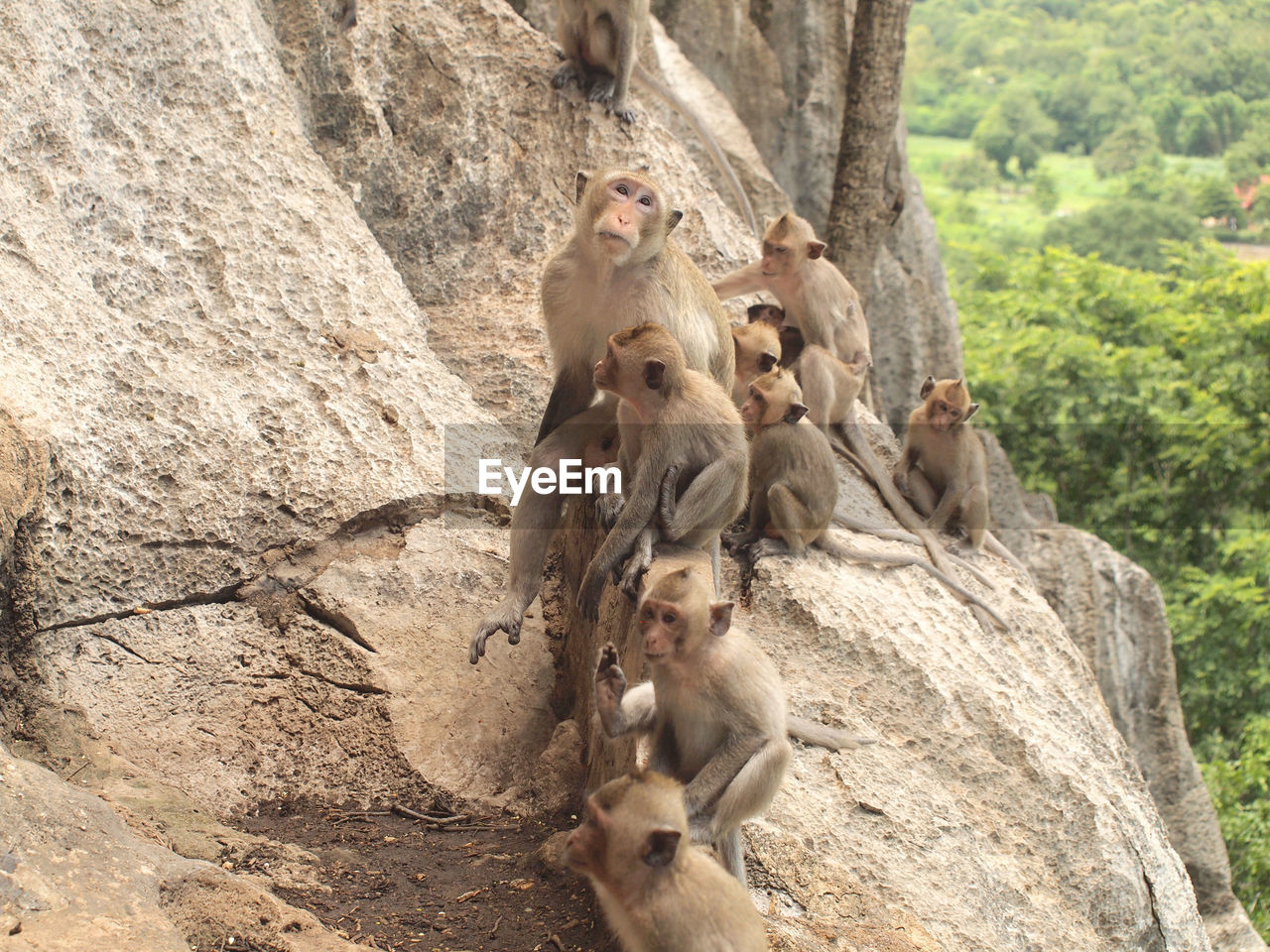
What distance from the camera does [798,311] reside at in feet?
21.7

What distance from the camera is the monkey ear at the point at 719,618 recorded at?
9.93 feet

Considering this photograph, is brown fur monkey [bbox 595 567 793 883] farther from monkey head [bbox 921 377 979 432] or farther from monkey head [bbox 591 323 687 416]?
monkey head [bbox 921 377 979 432]

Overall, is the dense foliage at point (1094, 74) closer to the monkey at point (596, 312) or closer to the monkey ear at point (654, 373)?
the monkey at point (596, 312)

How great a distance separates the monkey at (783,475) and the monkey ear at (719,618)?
2.01 meters

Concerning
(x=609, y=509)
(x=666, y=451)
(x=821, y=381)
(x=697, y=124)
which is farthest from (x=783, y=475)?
(x=697, y=124)

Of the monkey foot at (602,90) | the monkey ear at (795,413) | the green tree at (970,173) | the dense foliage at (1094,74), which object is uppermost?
the dense foliage at (1094,74)

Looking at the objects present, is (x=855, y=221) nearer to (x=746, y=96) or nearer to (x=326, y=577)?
(x=746, y=96)

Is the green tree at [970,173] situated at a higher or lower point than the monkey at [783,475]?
higher

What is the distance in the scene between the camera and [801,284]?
6.57 meters

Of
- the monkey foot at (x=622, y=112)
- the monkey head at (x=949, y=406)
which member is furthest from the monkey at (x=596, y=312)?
the monkey foot at (x=622, y=112)

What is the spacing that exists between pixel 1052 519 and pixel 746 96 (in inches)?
209

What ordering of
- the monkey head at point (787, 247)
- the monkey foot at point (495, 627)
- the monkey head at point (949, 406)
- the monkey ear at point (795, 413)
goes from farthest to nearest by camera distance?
the monkey head at point (949, 406) < the monkey head at point (787, 247) < the monkey ear at point (795, 413) < the monkey foot at point (495, 627)

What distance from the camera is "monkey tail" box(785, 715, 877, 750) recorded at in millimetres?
4074

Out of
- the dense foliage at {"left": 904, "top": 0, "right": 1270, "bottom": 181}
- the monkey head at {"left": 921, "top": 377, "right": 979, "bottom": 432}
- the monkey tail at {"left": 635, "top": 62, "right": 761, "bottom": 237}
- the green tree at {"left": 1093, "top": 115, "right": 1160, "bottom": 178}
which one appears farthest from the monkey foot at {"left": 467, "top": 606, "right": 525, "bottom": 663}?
the green tree at {"left": 1093, "top": 115, "right": 1160, "bottom": 178}
